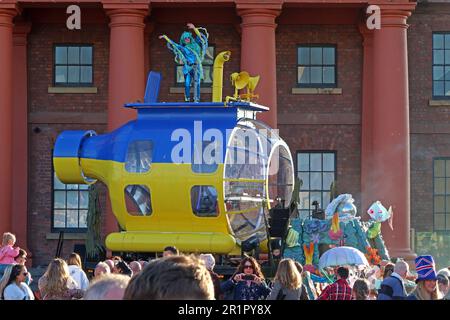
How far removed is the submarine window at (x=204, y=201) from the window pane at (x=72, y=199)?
1178cm

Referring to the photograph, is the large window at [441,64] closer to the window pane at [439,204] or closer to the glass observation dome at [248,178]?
the window pane at [439,204]

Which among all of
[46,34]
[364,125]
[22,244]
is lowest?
[22,244]

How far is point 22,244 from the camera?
32.6 m

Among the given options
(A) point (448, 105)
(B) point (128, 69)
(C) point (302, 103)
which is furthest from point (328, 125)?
(B) point (128, 69)

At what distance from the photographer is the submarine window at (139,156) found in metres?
22.9

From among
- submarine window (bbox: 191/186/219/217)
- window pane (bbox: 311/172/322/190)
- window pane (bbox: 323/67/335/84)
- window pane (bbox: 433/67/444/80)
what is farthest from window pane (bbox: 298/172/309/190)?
submarine window (bbox: 191/186/219/217)

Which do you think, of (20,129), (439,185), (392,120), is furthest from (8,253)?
(439,185)

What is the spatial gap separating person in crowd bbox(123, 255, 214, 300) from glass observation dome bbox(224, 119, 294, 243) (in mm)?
15954

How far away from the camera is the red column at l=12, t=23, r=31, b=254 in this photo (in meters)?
33.2

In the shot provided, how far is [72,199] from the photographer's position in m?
34.0

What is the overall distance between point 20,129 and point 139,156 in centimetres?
1099
